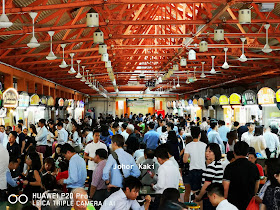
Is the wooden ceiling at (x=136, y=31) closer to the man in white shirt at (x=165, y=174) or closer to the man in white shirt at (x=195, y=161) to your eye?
the man in white shirt at (x=195, y=161)

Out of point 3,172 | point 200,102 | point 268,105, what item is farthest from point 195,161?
point 200,102

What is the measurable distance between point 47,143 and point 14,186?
20.6 ft

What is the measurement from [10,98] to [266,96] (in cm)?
936

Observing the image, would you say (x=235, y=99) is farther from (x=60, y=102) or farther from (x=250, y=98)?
(x=60, y=102)

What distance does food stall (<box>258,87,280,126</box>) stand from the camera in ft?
47.4

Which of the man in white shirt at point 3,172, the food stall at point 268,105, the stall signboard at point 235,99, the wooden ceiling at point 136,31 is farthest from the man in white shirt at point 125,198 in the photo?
the stall signboard at point 235,99

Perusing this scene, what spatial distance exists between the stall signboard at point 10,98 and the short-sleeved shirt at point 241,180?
8.77 m

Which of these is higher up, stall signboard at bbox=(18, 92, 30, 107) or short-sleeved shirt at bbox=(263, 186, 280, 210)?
stall signboard at bbox=(18, 92, 30, 107)

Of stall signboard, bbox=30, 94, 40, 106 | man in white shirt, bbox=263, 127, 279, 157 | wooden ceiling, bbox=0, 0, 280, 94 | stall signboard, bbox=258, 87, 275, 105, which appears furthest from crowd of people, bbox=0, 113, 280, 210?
stall signboard, bbox=30, 94, 40, 106

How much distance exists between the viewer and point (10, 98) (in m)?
12.8

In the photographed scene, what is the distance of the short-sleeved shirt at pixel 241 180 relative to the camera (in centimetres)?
543

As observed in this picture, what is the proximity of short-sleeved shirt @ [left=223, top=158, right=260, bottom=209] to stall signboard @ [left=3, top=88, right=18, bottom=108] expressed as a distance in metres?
8.77

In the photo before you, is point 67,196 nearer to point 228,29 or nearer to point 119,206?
point 119,206

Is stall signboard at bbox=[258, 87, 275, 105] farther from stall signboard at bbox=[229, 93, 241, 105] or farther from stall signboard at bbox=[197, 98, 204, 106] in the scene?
stall signboard at bbox=[197, 98, 204, 106]
